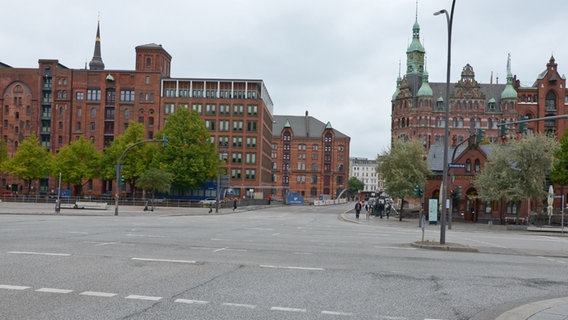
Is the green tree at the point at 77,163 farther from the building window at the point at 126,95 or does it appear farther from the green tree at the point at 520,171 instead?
the green tree at the point at 520,171

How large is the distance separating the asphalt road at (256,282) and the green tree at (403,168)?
1257 inches

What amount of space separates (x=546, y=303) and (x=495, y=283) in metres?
2.42

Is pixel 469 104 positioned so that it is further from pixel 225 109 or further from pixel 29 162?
pixel 29 162

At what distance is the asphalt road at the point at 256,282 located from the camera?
8.66 metres

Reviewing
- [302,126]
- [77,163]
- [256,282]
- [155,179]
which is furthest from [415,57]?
[256,282]

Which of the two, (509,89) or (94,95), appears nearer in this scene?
(94,95)

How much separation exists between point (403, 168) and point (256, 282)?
4177 cm

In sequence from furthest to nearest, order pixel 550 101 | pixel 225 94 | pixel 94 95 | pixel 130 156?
pixel 550 101, pixel 225 94, pixel 94 95, pixel 130 156

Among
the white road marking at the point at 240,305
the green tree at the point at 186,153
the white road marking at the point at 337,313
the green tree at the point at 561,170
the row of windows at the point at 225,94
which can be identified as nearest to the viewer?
the white road marking at the point at 337,313

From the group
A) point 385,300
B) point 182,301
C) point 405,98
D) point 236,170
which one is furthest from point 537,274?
point 405,98

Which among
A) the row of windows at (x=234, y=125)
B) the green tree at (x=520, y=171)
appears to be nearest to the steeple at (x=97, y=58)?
the row of windows at (x=234, y=125)

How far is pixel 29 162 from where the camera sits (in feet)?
267

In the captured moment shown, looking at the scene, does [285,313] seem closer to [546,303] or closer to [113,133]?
[546,303]

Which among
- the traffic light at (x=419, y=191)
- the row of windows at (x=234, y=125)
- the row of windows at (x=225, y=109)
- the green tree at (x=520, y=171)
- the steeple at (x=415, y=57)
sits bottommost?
the traffic light at (x=419, y=191)
